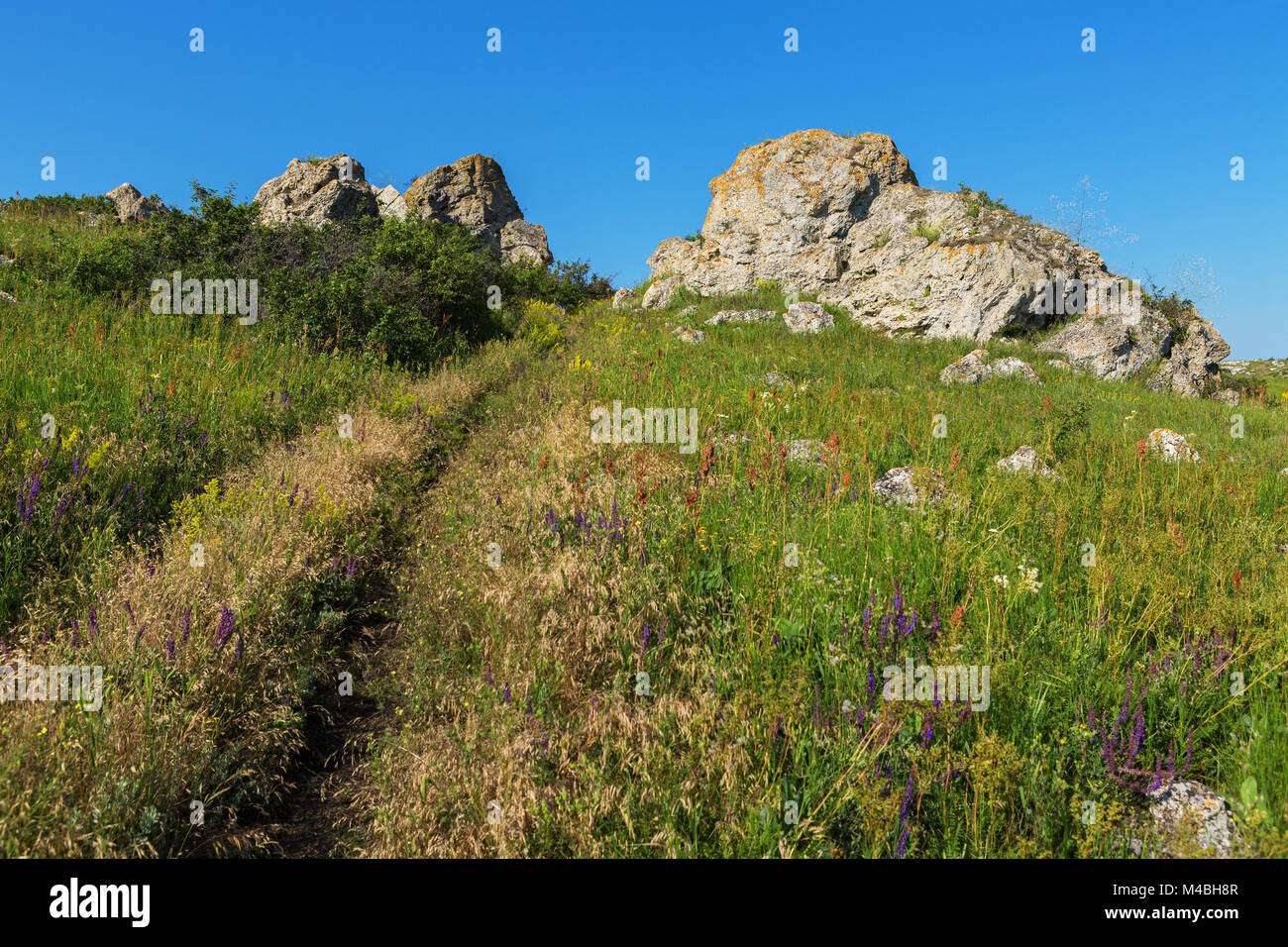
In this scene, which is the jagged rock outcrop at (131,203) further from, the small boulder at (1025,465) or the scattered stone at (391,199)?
the small boulder at (1025,465)

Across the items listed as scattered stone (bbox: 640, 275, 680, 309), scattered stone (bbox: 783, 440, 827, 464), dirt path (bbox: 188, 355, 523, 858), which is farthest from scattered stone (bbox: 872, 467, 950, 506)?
scattered stone (bbox: 640, 275, 680, 309)

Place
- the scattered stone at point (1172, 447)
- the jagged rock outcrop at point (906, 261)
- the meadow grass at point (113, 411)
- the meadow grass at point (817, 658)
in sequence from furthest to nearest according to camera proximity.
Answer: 1. the jagged rock outcrop at point (906, 261)
2. the scattered stone at point (1172, 447)
3. the meadow grass at point (113, 411)
4. the meadow grass at point (817, 658)

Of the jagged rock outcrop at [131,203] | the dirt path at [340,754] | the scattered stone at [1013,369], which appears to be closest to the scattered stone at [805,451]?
the dirt path at [340,754]

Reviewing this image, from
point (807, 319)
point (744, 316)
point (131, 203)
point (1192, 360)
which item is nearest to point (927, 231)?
point (807, 319)

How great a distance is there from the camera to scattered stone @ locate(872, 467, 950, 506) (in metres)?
5.17

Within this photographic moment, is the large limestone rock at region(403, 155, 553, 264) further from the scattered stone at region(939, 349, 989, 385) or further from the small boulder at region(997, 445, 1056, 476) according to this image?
the small boulder at region(997, 445, 1056, 476)

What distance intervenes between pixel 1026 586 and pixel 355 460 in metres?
6.33

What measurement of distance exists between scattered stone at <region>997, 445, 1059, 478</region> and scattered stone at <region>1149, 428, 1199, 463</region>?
197 centimetres

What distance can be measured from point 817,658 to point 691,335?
12.9m

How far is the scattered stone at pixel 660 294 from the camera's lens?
2247 centimetres

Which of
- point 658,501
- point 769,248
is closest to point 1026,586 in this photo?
point 658,501

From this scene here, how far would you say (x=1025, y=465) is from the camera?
21.1ft

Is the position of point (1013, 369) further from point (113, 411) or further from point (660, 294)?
point (113, 411)

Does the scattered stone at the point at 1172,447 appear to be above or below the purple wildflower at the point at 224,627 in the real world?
above
